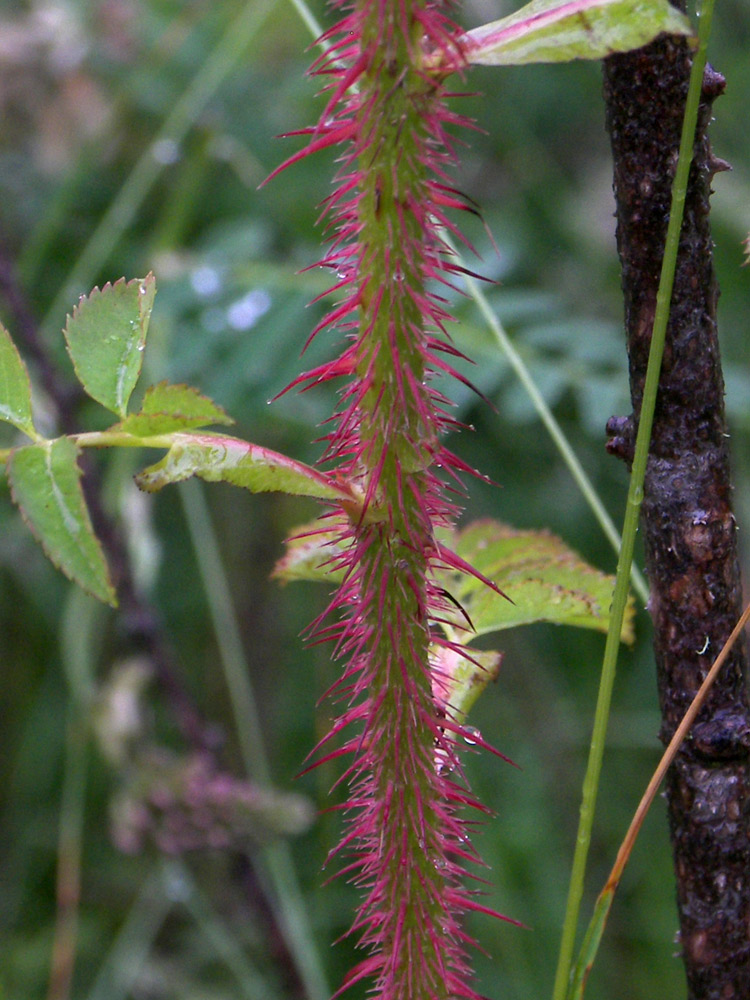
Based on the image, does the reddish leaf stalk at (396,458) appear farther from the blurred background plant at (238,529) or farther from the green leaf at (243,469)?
the blurred background plant at (238,529)

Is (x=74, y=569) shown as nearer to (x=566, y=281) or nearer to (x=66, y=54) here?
(x=66, y=54)

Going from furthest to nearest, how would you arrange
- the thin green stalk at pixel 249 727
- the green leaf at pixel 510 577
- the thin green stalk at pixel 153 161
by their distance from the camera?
the thin green stalk at pixel 153 161, the thin green stalk at pixel 249 727, the green leaf at pixel 510 577

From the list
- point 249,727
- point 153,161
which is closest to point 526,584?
point 249,727

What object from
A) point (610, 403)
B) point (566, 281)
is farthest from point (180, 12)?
point (610, 403)

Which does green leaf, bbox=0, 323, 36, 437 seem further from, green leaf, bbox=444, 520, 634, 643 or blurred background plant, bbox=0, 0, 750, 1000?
blurred background plant, bbox=0, 0, 750, 1000

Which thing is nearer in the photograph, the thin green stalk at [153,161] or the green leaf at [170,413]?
the green leaf at [170,413]

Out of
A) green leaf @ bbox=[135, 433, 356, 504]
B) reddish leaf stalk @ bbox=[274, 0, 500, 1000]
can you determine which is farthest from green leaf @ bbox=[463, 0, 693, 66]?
green leaf @ bbox=[135, 433, 356, 504]

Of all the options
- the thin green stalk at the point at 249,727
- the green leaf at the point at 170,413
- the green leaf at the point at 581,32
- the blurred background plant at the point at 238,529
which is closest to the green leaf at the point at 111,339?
the green leaf at the point at 170,413

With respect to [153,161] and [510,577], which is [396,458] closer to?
[510,577]
